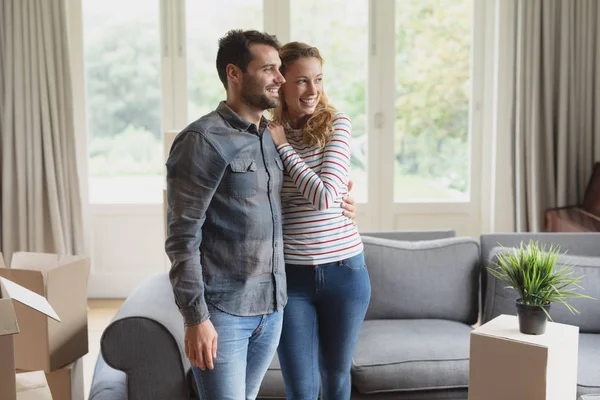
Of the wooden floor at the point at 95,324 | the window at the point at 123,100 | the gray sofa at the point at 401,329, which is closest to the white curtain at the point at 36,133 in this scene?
the window at the point at 123,100

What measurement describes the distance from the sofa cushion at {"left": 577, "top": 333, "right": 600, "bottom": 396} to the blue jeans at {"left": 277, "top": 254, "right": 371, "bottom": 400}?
897mm

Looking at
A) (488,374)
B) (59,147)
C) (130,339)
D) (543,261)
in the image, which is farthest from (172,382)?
(59,147)

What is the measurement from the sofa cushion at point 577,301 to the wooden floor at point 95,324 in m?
1.86

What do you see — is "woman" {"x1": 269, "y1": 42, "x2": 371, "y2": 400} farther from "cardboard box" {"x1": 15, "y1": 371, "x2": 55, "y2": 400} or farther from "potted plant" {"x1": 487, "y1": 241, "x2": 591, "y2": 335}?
"cardboard box" {"x1": 15, "y1": 371, "x2": 55, "y2": 400}

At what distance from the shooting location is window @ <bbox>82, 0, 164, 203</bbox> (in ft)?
15.3

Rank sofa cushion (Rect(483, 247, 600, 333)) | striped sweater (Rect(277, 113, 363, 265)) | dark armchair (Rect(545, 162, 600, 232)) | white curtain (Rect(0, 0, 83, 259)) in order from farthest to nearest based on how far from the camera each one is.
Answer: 1. white curtain (Rect(0, 0, 83, 259))
2. dark armchair (Rect(545, 162, 600, 232))
3. sofa cushion (Rect(483, 247, 600, 333))
4. striped sweater (Rect(277, 113, 363, 265))

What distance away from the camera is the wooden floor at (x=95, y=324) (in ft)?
11.4

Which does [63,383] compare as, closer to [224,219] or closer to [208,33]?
[224,219]

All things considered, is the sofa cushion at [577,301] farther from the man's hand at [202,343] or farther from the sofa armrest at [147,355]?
the man's hand at [202,343]

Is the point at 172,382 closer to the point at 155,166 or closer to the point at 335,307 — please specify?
the point at 335,307

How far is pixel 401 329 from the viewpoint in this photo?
8.64 ft

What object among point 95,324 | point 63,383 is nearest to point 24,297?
point 63,383

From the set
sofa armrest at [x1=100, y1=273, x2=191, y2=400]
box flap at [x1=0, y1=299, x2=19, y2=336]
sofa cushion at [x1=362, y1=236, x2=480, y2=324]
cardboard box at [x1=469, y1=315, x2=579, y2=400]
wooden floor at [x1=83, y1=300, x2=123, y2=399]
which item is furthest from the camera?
wooden floor at [x1=83, y1=300, x2=123, y2=399]

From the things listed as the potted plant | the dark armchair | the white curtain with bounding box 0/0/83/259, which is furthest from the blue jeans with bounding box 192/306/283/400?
the white curtain with bounding box 0/0/83/259
